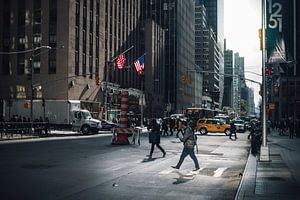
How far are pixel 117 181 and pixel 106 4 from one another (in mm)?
59502

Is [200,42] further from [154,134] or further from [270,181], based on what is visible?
[270,181]

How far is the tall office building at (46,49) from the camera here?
5372cm

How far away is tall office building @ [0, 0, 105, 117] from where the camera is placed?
53.7 meters

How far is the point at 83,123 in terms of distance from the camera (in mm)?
42719

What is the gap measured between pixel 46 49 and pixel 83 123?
16.2 m

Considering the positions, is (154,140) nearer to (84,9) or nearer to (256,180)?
(256,180)

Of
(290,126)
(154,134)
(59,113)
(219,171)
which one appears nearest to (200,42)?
(59,113)

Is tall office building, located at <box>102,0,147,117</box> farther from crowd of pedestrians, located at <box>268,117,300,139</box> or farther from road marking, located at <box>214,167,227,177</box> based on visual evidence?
road marking, located at <box>214,167,227,177</box>

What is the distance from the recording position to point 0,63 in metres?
57.1

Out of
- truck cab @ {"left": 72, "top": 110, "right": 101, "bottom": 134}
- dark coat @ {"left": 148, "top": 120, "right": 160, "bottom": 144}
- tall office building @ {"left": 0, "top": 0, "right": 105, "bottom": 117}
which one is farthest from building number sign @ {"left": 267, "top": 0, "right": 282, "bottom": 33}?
dark coat @ {"left": 148, "top": 120, "right": 160, "bottom": 144}

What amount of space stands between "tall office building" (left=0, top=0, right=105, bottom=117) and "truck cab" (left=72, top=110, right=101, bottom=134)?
34.6 ft

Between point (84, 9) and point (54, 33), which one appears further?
point (84, 9)

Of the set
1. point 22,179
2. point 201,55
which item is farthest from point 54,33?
point 201,55

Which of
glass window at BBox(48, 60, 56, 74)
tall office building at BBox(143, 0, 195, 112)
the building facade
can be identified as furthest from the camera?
tall office building at BBox(143, 0, 195, 112)
